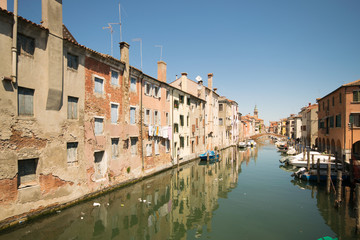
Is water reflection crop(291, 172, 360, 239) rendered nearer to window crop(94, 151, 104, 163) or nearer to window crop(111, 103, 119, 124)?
window crop(94, 151, 104, 163)

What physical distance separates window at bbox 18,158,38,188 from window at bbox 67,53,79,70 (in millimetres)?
6034

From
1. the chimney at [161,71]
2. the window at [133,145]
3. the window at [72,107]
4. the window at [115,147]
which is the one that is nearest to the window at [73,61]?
the window at [72,107]

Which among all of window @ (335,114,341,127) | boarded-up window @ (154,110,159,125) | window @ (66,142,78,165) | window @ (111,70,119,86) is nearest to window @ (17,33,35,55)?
window @ (66,142,78,165)

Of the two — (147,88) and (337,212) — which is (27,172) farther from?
(337,212)

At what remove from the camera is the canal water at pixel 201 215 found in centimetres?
1063

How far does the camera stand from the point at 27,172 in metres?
10.9

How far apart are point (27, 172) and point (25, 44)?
6565mm

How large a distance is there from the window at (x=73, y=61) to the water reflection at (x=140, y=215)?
8.74 m

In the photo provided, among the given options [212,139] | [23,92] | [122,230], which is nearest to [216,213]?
[122,230]

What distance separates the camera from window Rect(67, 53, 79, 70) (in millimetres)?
13352

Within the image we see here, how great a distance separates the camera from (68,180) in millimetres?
12789

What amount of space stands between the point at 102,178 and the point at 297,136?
69973 millimetres

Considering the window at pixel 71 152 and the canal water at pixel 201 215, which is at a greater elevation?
the window at pixel 71 152

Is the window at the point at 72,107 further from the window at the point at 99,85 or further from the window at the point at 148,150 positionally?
the window at the point at 148,150
